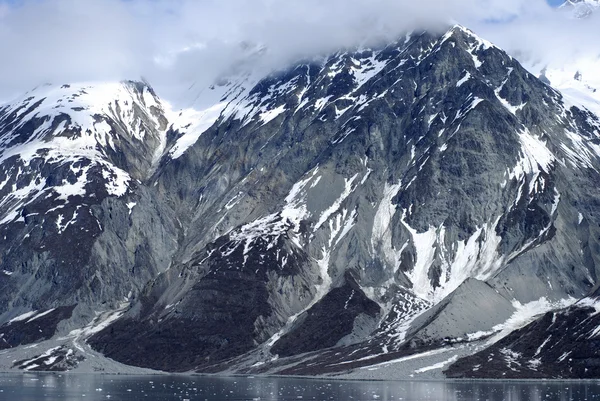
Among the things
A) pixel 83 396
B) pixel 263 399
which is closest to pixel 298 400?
pixel 263 399

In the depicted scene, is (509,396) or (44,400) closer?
(44,400)

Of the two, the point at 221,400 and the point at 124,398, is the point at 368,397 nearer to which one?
the point at 221,400

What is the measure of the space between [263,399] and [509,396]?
1634 inches

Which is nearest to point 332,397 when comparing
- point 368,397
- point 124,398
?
point 368,397

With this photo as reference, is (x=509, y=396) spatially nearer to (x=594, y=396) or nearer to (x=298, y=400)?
(x=594, y=396)

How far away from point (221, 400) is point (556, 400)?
175ft

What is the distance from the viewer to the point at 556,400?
619ft

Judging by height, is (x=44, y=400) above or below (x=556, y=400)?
above

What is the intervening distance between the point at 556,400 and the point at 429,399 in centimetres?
2013

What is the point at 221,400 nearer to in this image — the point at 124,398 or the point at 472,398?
the point at 124,398

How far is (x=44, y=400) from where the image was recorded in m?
186

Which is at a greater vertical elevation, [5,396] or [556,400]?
[5,396]

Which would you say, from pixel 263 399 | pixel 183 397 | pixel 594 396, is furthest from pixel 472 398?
pixel 183 397

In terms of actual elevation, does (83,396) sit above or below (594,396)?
above
